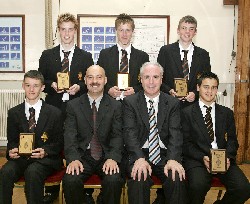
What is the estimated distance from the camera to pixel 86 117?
361 centimetres

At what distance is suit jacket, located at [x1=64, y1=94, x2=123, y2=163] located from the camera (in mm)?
3564

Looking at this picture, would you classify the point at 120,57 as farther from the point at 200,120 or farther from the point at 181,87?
the point at 200,120

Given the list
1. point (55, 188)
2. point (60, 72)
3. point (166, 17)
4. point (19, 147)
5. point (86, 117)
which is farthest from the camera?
point (166, 17)

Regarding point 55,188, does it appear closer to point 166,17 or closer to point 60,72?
point 60,72

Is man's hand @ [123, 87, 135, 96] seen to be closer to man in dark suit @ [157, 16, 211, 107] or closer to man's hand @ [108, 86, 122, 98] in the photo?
man's hand @ [108, 86, 122, 98]

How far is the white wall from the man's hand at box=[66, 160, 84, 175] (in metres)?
3.20

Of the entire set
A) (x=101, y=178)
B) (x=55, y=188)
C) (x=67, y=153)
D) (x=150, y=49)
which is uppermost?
(x=150, y=49)

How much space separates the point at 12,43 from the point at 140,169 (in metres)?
3.75

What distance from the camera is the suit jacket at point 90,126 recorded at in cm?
356

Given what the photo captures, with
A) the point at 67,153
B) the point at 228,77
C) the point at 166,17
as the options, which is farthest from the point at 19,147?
the point at 228,77

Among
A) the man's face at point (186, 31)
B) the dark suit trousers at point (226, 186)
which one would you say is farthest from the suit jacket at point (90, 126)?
the man's face at point (186, 31)

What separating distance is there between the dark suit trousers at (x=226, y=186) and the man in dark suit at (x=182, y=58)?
1004 millimetres

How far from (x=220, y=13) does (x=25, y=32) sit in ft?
10.5

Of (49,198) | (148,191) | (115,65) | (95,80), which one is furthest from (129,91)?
(49,198)
